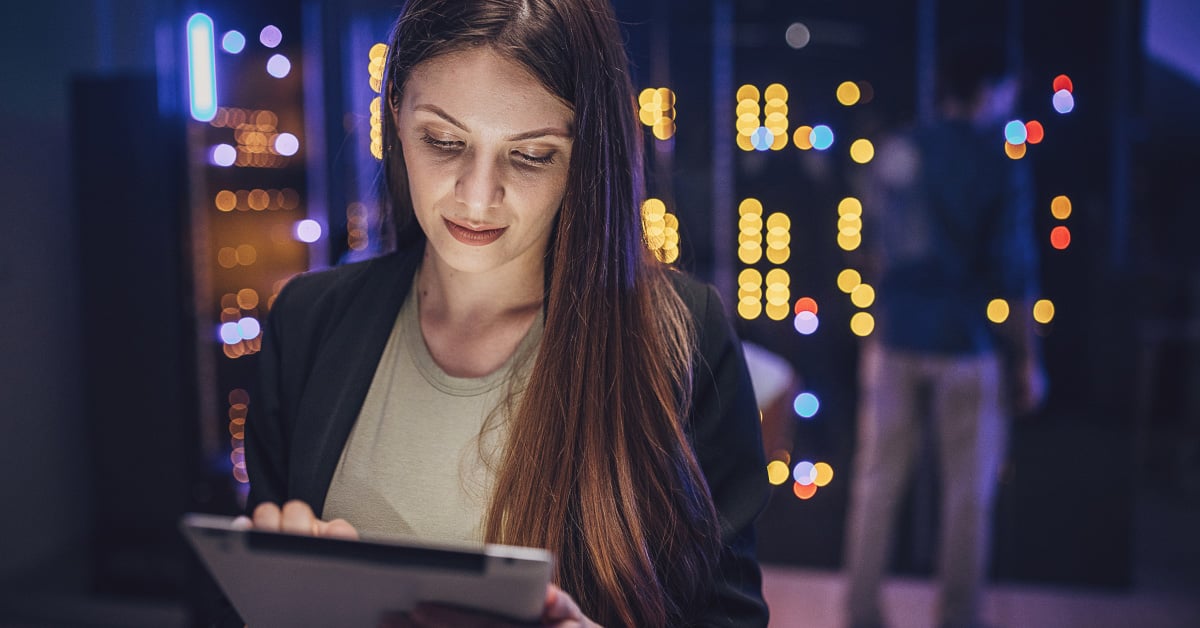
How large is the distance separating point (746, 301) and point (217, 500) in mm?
1866

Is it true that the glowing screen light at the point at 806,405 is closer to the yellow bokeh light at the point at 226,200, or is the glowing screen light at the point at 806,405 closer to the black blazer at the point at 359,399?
the yellow bokeh light at the point at 226,200

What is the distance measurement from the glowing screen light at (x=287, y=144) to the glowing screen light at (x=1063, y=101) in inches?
96.3

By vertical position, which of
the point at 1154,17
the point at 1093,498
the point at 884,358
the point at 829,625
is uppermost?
the point at 1154,17

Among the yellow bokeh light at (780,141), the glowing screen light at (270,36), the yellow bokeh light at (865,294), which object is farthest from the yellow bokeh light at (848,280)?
the glowing screen light at (270,36)

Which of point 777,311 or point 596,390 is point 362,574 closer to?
point 596,390

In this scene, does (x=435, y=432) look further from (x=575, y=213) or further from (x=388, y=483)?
(x=575, y=213)

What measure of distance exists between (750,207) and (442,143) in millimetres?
2314

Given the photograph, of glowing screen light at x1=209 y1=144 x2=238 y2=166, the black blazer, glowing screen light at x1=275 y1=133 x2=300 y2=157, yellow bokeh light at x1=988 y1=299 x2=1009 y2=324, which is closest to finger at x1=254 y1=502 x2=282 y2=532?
the black blazer

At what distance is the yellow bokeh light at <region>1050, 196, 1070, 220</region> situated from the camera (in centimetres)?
299

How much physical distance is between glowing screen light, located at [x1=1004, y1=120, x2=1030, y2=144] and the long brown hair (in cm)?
233

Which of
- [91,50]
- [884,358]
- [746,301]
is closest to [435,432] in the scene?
[884,358]

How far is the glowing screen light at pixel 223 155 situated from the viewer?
282 cm

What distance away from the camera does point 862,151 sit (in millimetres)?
3123

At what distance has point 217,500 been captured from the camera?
114 inches
